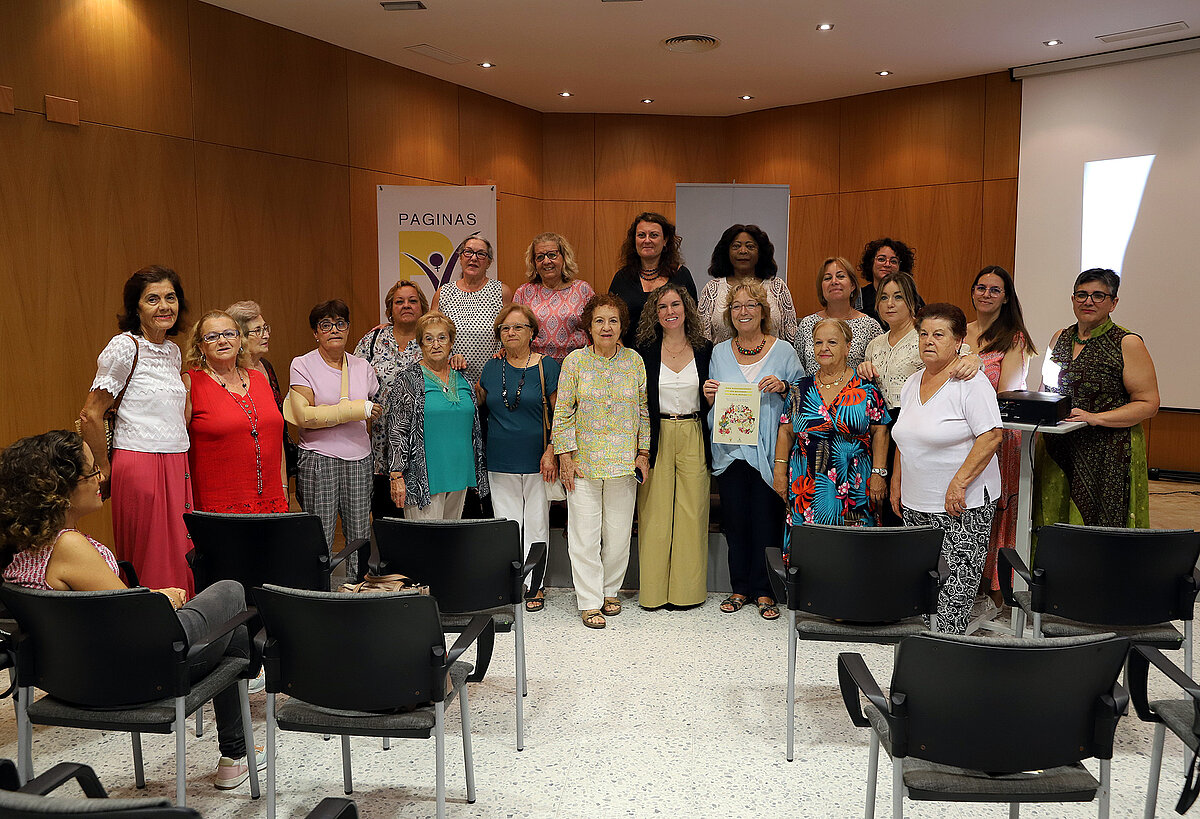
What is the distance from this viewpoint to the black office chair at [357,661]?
7.68 ft

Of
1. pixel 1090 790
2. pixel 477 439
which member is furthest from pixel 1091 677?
pixel 477 439

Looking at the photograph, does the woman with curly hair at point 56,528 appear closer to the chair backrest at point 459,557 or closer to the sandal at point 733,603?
the chair backrest at point 459,557

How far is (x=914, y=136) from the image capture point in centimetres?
870

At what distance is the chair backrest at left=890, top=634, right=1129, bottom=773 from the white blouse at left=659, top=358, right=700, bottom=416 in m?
2.64

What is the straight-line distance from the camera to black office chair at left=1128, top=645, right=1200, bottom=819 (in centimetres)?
227

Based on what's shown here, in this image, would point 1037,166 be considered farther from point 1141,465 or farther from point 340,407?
point 340,407

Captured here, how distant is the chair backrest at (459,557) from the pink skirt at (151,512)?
1.14 m

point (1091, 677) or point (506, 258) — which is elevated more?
point (506, 258)

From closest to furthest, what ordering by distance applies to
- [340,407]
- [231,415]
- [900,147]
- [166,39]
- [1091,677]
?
[1091,677] < [231,415] < [340,407] < [166,39] < [900,147]

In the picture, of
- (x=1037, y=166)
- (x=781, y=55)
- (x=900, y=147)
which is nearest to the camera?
(x=781, y=55)

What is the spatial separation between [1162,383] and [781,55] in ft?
14.5

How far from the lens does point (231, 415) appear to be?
153 inches

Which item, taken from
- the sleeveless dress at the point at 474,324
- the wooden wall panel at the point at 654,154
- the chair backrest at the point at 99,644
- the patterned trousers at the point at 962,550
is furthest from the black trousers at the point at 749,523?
the wooden wall panel at the point at 654,154

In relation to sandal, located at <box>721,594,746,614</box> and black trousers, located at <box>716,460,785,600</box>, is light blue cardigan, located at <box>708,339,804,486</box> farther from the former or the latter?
sandal, located at <box>721,594,746,614</box>
